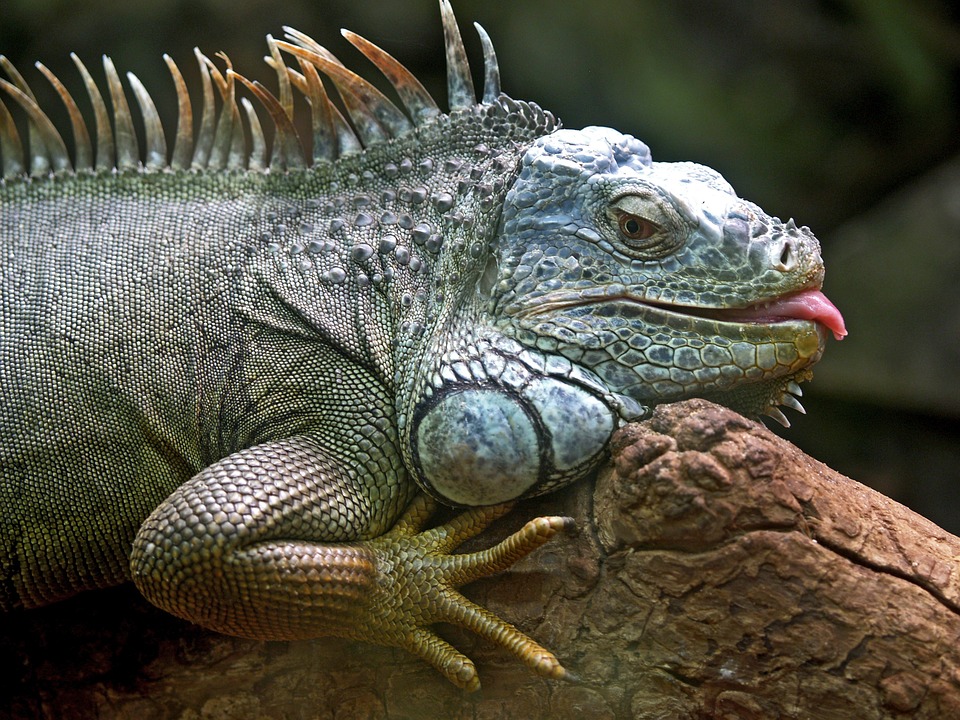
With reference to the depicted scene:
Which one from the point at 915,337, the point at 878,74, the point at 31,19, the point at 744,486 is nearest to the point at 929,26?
the point at 878,74

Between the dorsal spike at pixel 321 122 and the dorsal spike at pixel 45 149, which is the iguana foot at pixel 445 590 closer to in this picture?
the dorsal spike at pixel 321 122

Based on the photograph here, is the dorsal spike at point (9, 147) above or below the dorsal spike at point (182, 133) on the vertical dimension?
below

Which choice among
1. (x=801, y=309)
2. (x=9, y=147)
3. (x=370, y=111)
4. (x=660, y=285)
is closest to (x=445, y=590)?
(x=660, y=285)

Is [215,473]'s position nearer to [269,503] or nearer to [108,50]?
[269,503]

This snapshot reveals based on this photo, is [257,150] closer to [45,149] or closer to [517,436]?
[45,149]

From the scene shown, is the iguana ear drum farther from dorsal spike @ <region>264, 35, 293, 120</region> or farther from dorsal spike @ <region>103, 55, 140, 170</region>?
dorsal spike @ <region>103, 55, 140, 170</region>

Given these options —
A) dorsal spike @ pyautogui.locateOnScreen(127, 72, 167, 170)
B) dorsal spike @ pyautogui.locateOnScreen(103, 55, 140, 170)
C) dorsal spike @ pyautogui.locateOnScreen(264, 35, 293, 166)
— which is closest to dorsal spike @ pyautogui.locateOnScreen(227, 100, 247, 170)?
dorsal spike @ pyautogui.locateOnScreen(264, 35, 293, 166)

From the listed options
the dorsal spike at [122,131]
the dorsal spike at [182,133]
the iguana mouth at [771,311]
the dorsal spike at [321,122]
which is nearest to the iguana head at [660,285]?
the iguana mouth at [771,311]
